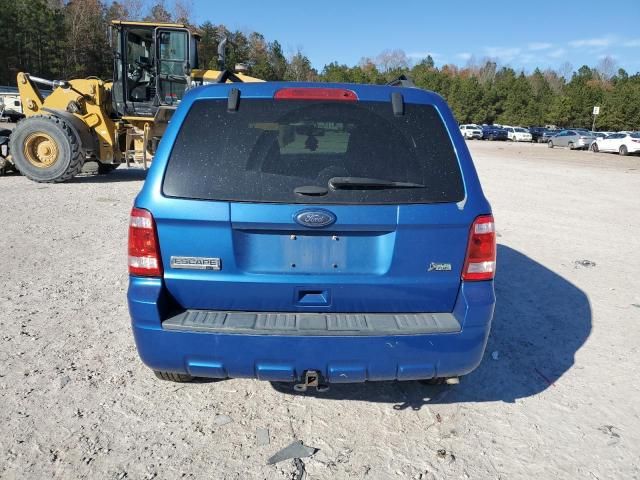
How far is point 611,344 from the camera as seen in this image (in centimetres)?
415

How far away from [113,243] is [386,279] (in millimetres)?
5280

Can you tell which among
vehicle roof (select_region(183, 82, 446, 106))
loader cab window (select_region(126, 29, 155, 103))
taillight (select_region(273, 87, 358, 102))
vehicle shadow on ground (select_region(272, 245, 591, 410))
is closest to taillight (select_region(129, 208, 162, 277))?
vehicle roof (select_region(183, 82, 446, 106))

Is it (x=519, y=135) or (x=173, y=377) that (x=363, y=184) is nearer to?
(x=173, y=377)

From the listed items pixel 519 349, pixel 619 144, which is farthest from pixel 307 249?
pixel 619 144

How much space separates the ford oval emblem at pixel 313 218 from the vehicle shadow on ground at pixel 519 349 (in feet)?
4.56

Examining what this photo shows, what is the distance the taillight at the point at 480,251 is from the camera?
8.53ft

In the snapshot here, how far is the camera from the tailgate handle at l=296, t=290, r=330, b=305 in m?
2.58

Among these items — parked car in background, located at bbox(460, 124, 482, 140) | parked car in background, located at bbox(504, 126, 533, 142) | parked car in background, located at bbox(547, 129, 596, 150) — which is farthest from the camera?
parked car in background, located at bbox(460, 124, 482, 140)

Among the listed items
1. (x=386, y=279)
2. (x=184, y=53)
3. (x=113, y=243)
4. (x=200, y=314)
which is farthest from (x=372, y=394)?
(x=184, y=53)

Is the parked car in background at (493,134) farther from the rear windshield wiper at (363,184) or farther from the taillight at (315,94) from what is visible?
the rear windshield wiper at (363,184)

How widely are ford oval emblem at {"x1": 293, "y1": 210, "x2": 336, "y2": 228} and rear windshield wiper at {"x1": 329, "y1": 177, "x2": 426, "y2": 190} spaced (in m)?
0.16

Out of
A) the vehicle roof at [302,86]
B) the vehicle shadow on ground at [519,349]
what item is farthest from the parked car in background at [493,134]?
the vehicle roof at [302,86]

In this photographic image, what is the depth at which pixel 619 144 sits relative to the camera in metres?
35.8

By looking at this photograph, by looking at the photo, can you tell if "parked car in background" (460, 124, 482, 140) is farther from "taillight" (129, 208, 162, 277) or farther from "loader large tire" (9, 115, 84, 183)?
"taillight" (129, 208, 162, 277)
